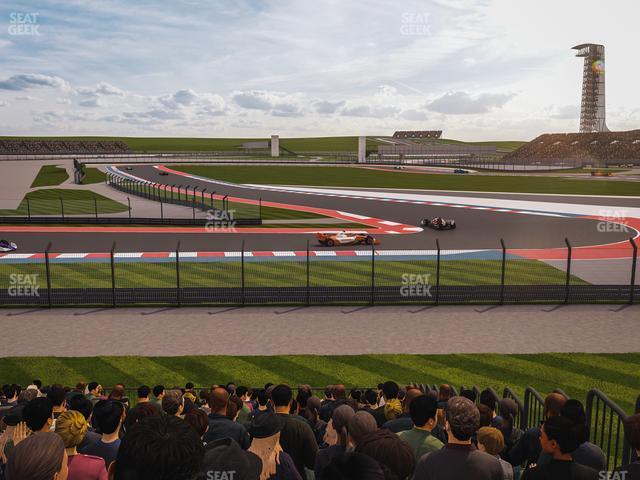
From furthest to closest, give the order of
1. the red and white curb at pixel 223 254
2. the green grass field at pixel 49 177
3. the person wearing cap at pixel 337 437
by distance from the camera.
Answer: the green grass field at pixel 49 177 < the red and white curb at pixel 223 254 < the person wearing cap at pixel 337 437

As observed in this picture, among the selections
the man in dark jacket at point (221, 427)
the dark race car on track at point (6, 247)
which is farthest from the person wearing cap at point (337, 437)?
the dark race car on track at point (6, 247)

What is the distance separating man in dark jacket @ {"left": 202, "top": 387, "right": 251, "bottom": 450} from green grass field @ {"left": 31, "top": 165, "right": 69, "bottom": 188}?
74.4 metres

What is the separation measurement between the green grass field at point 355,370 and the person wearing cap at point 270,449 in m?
8.98

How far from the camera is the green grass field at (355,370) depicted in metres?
13.8

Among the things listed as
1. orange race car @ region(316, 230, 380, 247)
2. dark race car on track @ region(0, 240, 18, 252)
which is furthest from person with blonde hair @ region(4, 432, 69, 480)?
dark race car on track @ region(0, 240, 18, 252)

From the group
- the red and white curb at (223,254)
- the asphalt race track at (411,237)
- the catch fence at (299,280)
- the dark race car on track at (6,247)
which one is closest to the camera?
the catch fence at (299,280)

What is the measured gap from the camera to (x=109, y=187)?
67.8 metres

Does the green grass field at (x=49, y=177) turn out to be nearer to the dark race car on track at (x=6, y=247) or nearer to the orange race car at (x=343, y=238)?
the dark race car on track at (x=6, y=247)

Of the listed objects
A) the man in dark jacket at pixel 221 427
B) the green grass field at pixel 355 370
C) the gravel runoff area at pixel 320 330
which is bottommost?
the green grass field at pixel 355 370

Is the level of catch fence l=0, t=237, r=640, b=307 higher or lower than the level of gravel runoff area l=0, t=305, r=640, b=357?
higher

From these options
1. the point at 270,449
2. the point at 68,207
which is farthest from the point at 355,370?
the point at 68,207

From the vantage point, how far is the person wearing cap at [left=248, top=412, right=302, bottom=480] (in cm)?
477

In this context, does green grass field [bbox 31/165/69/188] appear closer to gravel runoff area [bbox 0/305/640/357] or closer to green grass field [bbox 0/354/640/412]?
gravel runoff area [bbox 0/305/640/357]

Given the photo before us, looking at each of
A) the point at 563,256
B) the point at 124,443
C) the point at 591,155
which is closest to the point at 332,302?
the point at 563,256
